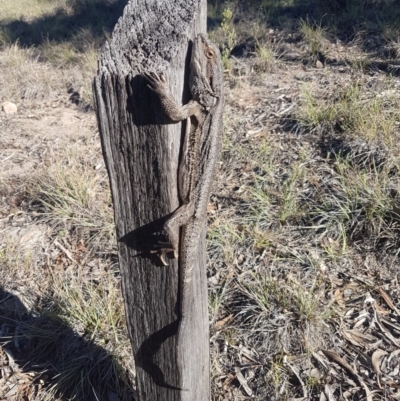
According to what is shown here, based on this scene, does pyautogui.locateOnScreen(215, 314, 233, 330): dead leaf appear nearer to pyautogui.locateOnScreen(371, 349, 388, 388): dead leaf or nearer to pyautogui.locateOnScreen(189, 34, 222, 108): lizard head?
pyautogui.locateOnScreen(371, 349, 388, 388): dead leaf

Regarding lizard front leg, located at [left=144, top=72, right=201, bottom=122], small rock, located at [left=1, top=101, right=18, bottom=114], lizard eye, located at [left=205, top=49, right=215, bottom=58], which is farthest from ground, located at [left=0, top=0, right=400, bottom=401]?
lizard front leg, located at [left=144, top=72, right=201, bottom=122]

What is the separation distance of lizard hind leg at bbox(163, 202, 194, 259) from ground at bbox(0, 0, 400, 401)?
1.51 meters

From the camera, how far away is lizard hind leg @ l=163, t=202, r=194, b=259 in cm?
170

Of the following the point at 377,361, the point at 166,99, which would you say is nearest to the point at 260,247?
the point at 377,361

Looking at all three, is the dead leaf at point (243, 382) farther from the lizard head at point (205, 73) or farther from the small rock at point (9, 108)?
the small rock at point (9, 108)

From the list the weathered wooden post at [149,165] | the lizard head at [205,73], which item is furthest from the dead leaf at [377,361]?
the lizard head at [205,73]

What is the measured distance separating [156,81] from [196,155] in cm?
48

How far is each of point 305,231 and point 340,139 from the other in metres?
1.37

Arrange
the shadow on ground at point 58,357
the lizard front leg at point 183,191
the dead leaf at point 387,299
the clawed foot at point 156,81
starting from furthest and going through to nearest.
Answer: the dead leaf at point 387,299
the shadow on ground at point 58,357
the lizard front leg at point 183,191
the clawed foot at point 156,81

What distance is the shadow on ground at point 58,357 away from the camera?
2.96 m

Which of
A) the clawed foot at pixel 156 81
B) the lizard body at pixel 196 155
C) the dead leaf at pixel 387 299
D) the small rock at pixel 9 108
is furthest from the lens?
the small rock at pixel 9 108

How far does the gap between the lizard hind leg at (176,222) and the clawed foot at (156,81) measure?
0.50 metres

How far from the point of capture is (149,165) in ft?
5.20

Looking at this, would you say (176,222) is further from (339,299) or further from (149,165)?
(339,299)
